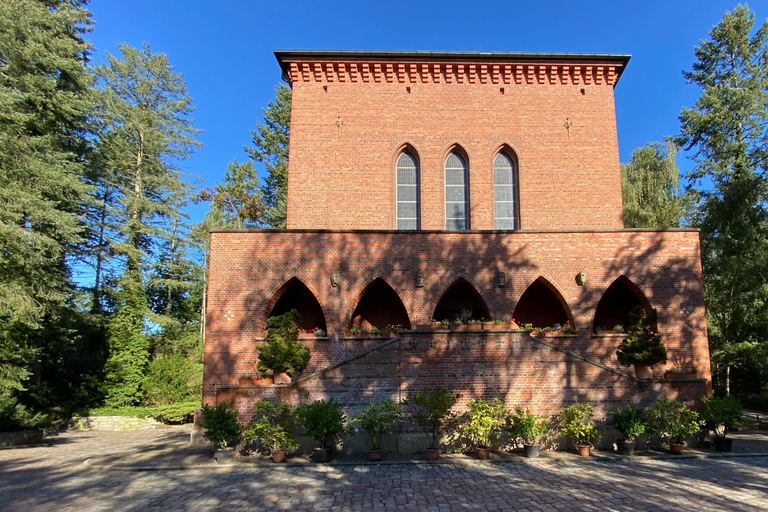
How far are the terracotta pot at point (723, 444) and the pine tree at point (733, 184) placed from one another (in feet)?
29.3

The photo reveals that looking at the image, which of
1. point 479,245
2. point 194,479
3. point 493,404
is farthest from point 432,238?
point 194,479

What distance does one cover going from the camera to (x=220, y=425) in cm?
991

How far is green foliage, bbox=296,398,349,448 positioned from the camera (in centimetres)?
969

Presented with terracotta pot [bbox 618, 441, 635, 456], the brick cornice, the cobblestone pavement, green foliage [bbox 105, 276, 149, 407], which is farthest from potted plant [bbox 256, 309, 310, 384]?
green foliage [bbox 105, 276, 149, 407]

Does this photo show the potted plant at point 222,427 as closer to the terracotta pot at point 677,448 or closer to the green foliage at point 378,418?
the green foliage at point 378,418

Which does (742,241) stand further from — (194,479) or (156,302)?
(156,302)

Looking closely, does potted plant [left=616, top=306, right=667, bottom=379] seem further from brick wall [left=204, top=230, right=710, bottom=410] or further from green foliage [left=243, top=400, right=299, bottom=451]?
green foliage [left=243, top=400, right=299, bottom=451]

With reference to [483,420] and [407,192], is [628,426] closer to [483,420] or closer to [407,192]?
[483,420]

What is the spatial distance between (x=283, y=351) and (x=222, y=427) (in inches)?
90.6

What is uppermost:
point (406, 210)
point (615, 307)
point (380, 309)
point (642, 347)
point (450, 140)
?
point (450, 140)

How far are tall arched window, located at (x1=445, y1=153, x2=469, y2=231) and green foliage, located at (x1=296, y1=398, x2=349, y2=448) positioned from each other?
8949 mm

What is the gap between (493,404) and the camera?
34.0ft

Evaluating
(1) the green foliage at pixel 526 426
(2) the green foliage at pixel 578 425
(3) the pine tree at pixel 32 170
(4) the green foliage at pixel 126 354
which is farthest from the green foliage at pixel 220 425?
(4) the green foliage at pixel 126 354

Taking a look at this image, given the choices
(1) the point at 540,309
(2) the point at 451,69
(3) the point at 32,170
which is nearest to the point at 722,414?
(1) the point at 540,309
